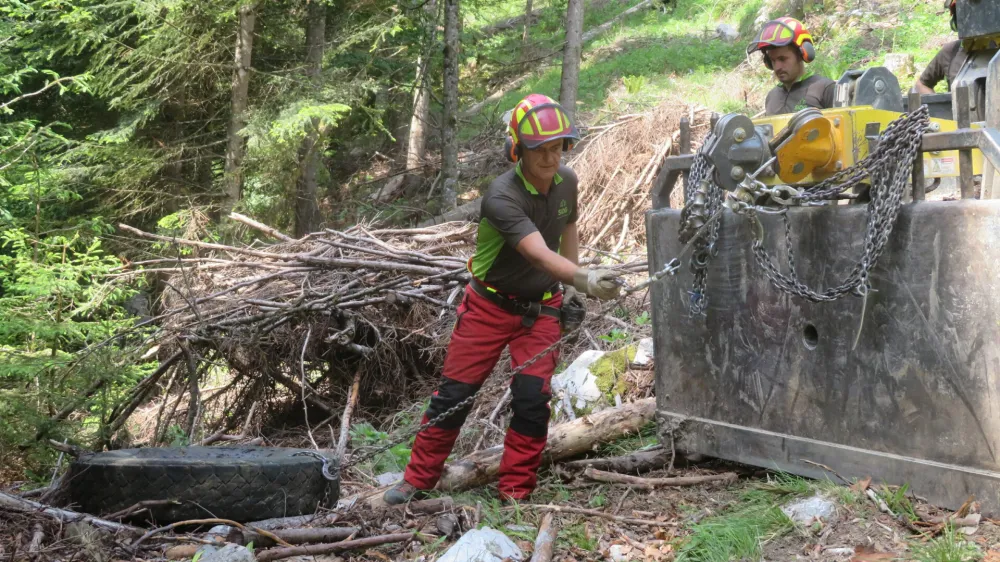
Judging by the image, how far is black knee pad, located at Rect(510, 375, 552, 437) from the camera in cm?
462

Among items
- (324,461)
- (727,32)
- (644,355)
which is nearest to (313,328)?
(324,461)

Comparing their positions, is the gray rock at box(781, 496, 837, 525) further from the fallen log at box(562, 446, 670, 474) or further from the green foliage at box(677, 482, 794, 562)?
the fallen log at box(562, 446, 670, 474)

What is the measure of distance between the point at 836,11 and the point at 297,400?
14287mm

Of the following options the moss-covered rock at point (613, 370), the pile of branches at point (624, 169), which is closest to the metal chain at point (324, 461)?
the moss-covered rock at point (613, 370)

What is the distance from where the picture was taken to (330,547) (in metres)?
3.96

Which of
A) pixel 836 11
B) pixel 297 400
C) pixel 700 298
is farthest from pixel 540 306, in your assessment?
pixel 836 11

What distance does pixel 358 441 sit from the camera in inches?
257

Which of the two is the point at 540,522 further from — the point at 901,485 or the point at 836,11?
the point at 836,11

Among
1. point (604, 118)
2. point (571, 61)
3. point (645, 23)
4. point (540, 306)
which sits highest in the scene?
point (645, 23)

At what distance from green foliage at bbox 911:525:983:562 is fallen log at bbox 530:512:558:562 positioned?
57.8 inches

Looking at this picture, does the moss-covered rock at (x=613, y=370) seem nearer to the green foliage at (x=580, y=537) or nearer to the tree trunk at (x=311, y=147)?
the green foliage at (x=580, y=537)

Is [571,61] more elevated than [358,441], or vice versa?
[571,61]

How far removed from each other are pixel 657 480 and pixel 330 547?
5.74 ft

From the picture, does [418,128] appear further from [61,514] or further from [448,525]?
[61,514]
